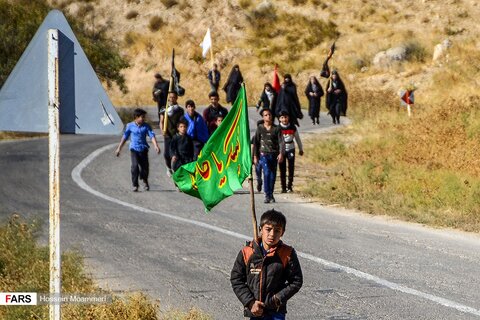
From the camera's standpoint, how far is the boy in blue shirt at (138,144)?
1808cm

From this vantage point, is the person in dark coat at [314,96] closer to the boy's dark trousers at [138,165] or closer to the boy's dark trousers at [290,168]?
the boy's dark trousers at [290,168]

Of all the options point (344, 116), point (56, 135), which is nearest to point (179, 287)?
point (56, 135)

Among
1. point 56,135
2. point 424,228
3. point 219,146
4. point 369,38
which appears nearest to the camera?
point 56,135

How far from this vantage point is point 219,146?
7.90 meters

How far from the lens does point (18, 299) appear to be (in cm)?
822

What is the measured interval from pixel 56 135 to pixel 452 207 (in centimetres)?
1080

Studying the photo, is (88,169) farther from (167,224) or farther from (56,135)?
(56,135)

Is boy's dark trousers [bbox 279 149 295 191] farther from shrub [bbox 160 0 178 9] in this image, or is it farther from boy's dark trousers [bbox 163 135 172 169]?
shrub [bbox 160 0 178 9]

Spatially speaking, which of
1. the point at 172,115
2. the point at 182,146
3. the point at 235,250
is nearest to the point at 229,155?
the point at 235,250

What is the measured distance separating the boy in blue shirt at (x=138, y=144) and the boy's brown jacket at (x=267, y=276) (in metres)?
11.3

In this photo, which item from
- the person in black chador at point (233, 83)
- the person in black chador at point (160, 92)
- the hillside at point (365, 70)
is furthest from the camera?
the person in black chador at point (233, 83)

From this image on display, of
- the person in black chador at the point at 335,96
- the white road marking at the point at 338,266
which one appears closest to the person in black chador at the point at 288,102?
the white road marking at the point at 338,266

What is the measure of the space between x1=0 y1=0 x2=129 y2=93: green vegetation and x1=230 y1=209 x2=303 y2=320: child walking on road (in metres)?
25.9

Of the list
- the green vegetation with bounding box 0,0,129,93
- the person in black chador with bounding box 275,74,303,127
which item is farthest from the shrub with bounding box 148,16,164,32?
the person in black chador with bounding box 275,74,303,127
